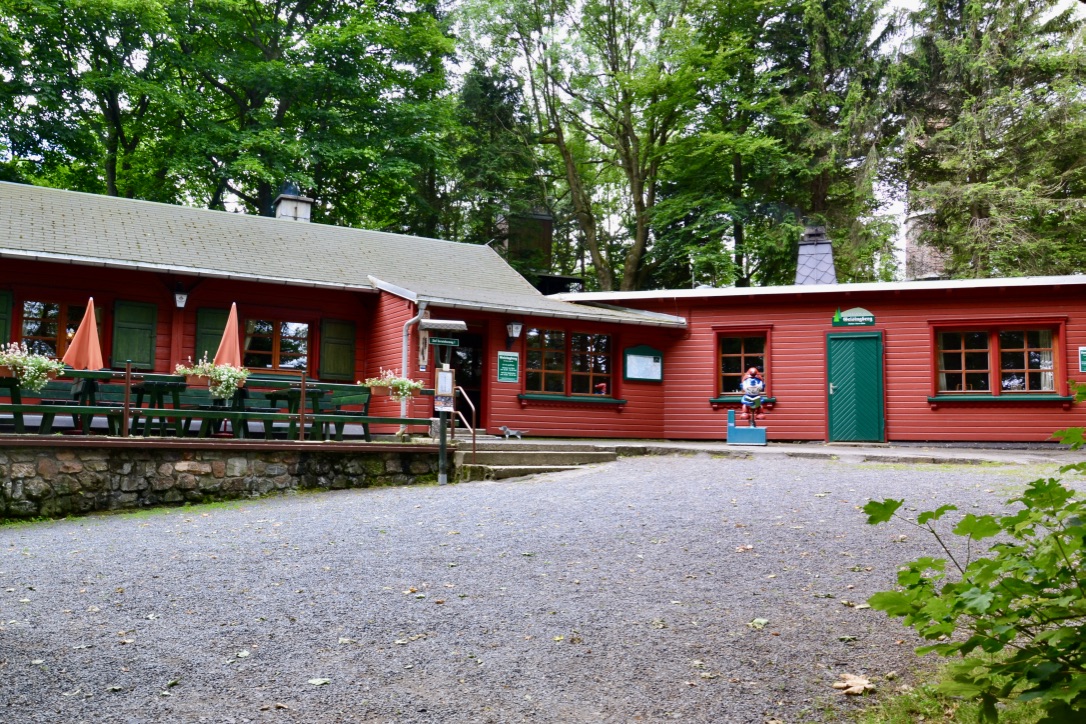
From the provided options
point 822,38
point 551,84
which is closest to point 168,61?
point 551,84

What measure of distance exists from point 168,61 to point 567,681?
24.3 metres

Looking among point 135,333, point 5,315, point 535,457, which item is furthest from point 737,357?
point 5,315

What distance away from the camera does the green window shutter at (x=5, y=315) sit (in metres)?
12.9

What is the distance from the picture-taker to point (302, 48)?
2514 cm

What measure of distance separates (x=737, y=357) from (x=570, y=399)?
344 cm

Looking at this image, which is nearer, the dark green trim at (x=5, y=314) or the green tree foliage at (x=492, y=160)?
the dark green trim at (x=5, y=314)

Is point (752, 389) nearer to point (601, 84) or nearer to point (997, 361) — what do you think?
point (997, 361)

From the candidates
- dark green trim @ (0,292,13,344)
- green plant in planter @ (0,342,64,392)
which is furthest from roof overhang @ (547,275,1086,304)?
green plant in planter @ (0,342,64,392)

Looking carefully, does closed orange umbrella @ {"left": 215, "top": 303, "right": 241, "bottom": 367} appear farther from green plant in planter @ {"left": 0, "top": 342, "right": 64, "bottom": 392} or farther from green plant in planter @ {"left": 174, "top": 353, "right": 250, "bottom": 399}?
green plant in planter @ {"left": 0, "top": 342, "right": 64, "bottom": 392}

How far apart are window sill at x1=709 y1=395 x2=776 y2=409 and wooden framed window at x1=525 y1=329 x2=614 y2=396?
1.94 meters

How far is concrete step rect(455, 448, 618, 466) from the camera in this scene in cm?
1170

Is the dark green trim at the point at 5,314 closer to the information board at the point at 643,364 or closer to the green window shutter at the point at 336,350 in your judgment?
the green window shutter at the point at 336,350

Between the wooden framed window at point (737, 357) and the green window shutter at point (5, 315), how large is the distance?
11.8 meters

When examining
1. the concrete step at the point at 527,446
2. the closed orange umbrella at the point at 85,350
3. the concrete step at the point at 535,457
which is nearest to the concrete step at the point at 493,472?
the concrete step at the point at 535,457
